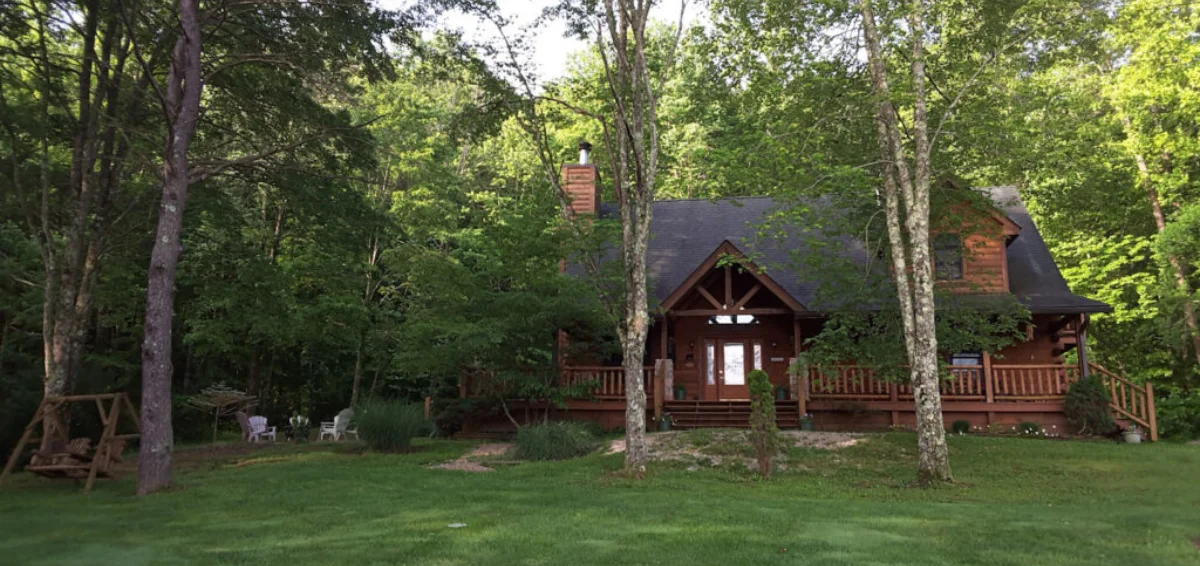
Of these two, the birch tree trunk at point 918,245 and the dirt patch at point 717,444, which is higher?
the birch tree trunk at point 918,245

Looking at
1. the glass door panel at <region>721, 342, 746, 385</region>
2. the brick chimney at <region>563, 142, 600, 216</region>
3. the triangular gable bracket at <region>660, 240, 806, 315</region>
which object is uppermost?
the brick chimney at <region>563, 142, 600, 216</region>

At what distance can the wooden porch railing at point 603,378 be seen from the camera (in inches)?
674

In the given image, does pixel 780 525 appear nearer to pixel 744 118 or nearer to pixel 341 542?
pixel 341 542

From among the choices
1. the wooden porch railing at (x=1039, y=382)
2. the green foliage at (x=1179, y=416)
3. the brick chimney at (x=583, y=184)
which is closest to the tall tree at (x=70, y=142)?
the brick chimney at (x=583, y=184)

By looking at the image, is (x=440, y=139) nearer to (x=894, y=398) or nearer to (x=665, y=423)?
(x=665, y=423)

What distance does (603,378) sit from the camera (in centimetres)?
1762

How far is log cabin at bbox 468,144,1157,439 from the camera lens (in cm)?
1622

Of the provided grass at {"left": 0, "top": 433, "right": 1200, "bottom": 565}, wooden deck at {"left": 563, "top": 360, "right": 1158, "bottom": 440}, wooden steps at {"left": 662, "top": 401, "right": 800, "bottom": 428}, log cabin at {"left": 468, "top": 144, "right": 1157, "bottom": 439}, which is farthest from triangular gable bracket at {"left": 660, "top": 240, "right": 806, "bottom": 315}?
grass at {"left": 0, "top": 433, "right": 1200, "bottom": 565}

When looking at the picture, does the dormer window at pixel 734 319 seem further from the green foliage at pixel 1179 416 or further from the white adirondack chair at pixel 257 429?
the white adirondack chair at pixel 257 429

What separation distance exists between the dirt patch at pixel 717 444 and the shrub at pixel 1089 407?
17.3 feet

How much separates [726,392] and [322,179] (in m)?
11.5

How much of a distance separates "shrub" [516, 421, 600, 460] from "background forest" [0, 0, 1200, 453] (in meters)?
1.94

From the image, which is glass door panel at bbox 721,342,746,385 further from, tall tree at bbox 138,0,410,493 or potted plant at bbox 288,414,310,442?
potted plant at bbox 288,414,310,442

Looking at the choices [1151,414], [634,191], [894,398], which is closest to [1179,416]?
[1151,414]
